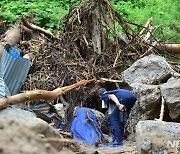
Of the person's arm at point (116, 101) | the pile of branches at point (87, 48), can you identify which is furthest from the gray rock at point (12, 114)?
the pile of branches at point (87, 48)

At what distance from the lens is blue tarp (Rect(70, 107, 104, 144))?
7.63 m

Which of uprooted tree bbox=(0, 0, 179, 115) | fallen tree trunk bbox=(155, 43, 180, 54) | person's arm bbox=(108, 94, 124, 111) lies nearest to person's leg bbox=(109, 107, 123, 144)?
person's arm bbox=(108, 94, 124, 111)

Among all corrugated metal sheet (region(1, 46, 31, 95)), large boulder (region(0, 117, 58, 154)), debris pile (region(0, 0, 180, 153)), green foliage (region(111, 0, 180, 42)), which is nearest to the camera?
large boulder (region(0, 117, 58, 154))

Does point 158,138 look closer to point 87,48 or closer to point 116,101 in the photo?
point 116,101

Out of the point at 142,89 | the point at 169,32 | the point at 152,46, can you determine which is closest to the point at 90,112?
the point at 142,89

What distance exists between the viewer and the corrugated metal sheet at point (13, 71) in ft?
26.0

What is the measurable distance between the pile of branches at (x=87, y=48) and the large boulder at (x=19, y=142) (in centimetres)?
721

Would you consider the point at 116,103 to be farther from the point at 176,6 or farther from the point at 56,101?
the point at 176,6

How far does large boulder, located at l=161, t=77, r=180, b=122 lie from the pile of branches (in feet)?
6.63

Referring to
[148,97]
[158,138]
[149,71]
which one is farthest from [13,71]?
[158,138]

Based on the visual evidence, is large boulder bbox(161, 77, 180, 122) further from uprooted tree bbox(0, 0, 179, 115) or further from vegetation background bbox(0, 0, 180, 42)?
vegetation background bbox(0, 0, 180, 42)

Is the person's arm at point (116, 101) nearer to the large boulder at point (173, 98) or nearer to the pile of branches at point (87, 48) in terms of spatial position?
the large boulder at point (173, 98)

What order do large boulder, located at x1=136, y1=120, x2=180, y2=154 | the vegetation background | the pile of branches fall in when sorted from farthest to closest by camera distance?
A: the vegetation background < the pile of branches < large boulder, located at x1=136, y1=120, x2=180, y2=154

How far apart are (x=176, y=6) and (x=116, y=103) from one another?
6445mm
